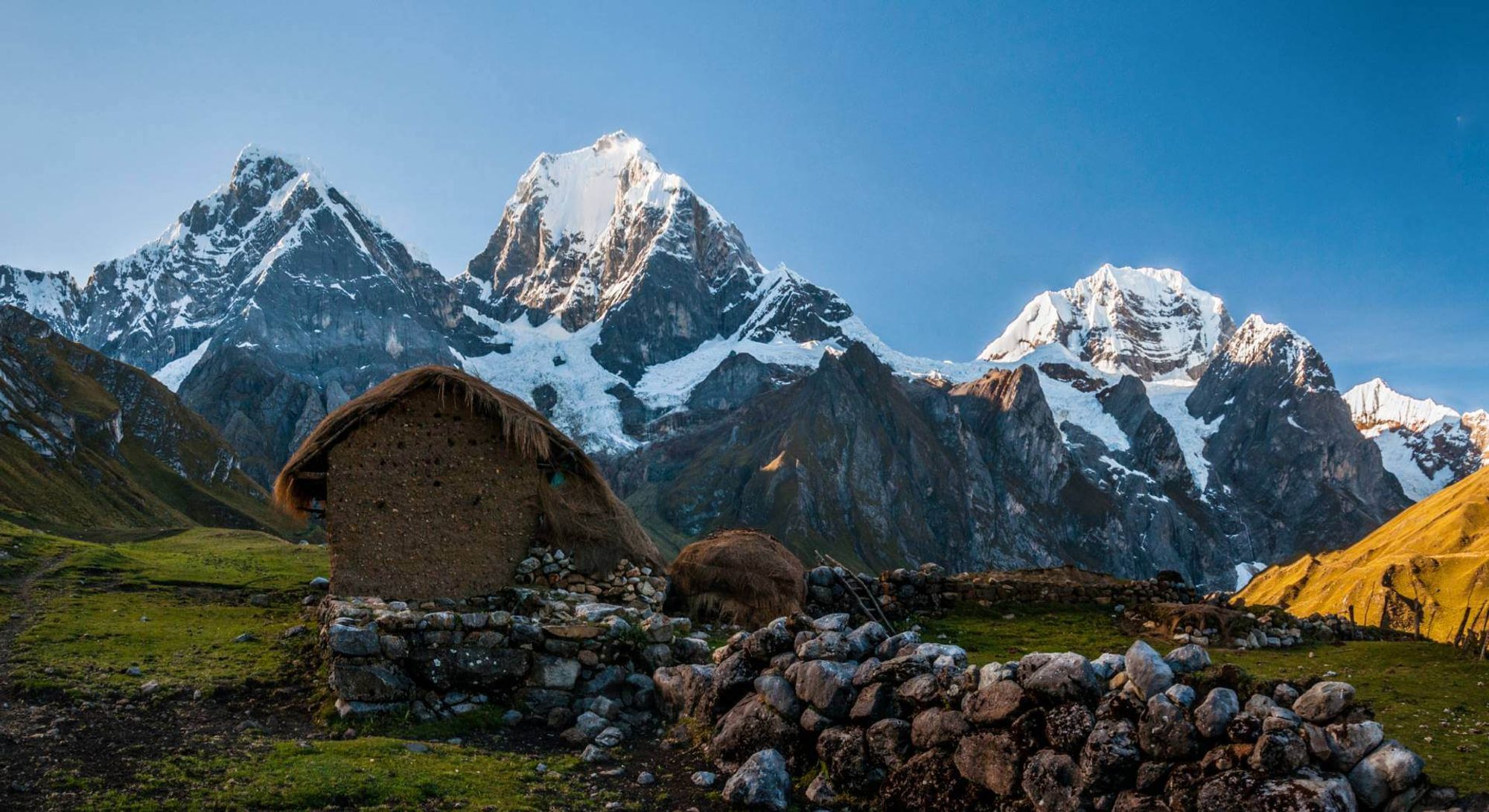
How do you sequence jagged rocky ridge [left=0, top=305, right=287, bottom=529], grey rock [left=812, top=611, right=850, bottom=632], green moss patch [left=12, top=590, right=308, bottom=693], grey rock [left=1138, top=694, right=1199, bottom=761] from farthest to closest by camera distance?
jagged rocky ridge [left=0, top=305, right=287, bottom=529] → green moss patch [left=12, top=590, right=308, bottom=693] → grey rock [left=812, top=611, right=850, bottom=632] → grey rock [left=1138, top=694, right=1199, bottom=761]

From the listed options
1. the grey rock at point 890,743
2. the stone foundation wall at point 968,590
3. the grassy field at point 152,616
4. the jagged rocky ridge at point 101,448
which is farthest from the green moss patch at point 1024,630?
the jagged rocky ridge at point 101,448

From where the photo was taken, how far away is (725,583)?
24.2 m

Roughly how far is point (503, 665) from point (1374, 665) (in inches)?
702

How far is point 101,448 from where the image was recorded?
424 feet

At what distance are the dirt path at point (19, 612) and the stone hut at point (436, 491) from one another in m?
5.85

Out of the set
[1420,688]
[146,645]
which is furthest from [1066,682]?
[146,645]

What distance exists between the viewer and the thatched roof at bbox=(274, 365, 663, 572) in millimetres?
21562

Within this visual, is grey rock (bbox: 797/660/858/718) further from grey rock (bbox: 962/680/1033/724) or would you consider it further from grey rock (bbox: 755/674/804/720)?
grey rock (bbox: 962/680/1033/724)

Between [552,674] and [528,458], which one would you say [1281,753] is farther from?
[528,458]

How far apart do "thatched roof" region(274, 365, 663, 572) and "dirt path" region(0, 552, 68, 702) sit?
18.6 feet

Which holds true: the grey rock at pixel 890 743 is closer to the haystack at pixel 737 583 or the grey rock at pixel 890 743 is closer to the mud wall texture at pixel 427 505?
the haystack at pixel 737 583

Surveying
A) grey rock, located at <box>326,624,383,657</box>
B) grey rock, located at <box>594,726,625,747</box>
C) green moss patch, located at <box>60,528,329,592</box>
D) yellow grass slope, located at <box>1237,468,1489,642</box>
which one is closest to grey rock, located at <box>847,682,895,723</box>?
grey rock, located at <box>594,726,625,747</box>

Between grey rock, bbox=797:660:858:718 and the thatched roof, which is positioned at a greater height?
the thatched roof

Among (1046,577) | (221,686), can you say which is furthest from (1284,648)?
(221,686)
